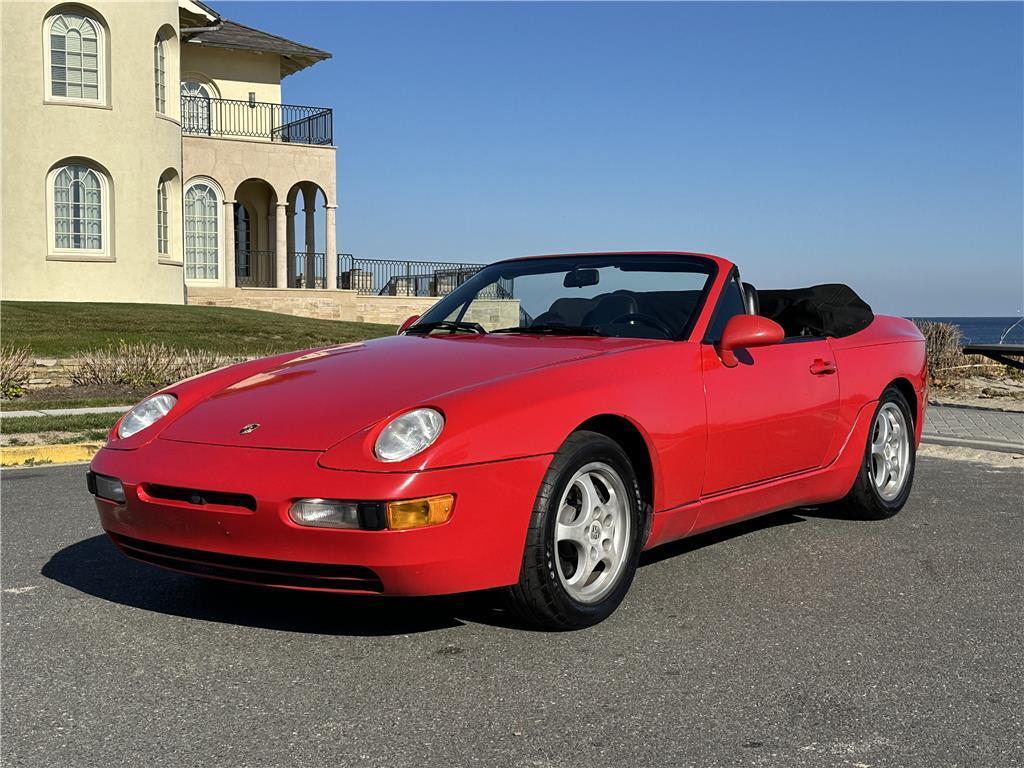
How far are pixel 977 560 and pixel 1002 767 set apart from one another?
269 centimetres

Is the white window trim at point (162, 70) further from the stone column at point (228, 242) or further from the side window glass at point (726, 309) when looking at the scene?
the side window glass at point (726, 309)

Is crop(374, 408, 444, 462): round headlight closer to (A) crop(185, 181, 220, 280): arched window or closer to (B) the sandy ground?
(B) the sandy ground

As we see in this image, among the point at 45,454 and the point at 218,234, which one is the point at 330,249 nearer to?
the point at 218,234

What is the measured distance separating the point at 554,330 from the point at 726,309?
2.75 feet

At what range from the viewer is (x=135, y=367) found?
1511 centimetres

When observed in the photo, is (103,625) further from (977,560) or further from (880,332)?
(880,332)

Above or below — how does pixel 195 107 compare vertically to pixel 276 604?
above

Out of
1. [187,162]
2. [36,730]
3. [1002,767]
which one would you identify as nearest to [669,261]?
[1002,767]

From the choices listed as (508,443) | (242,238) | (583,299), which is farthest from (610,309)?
(242,238)

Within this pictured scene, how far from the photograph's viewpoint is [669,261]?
5699 mm

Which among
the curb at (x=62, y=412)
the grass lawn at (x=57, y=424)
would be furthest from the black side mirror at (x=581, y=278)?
the curb at (x=62, y=412)

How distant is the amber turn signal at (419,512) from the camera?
3752 millimetres

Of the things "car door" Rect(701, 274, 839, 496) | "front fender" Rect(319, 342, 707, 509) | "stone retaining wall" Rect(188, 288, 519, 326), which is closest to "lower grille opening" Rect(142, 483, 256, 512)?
"front fender" Rect(319, 342, 707, 509)

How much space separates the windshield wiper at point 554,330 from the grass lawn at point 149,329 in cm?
1226
